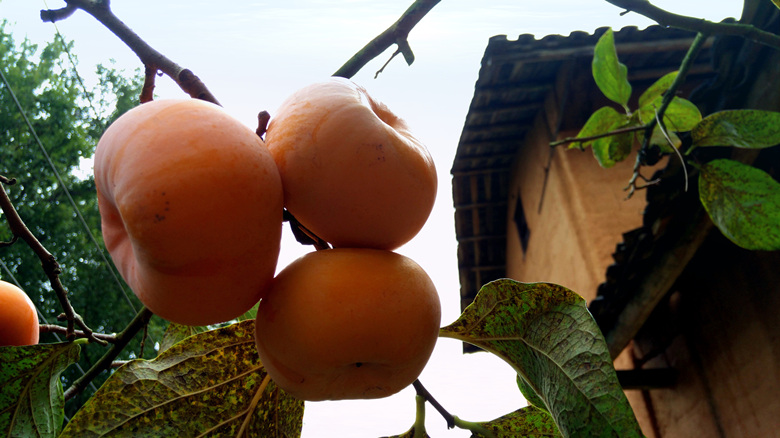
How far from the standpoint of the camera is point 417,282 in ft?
2.12

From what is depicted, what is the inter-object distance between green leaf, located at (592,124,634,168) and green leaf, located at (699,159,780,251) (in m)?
0.48

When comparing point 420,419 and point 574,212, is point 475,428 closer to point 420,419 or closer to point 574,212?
point 420,419

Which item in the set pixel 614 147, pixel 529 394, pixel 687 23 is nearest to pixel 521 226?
pixel 614 147

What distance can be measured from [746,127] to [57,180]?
53.7 feet

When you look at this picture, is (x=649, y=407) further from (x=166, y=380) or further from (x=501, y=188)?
(x=166, y=380)

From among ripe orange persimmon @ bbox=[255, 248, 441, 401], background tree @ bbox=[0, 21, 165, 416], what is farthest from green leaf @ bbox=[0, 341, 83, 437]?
background tree @ bbox=[0, 21, 165, 416]

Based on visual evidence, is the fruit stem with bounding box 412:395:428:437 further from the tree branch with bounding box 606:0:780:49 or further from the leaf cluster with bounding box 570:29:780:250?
the leaf cluster with bounding box 570:29:780:250

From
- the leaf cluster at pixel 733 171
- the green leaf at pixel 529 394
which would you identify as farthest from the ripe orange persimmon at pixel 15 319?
the leaf cluster at pixel 733 171

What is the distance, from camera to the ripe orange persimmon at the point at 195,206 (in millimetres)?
561

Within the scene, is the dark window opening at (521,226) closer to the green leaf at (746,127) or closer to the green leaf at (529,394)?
the green leaf at (746,127)

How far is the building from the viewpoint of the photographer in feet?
9.62

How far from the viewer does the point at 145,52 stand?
31.2 inches

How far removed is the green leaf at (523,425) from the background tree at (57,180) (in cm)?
1209

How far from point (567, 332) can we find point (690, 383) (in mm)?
3911
